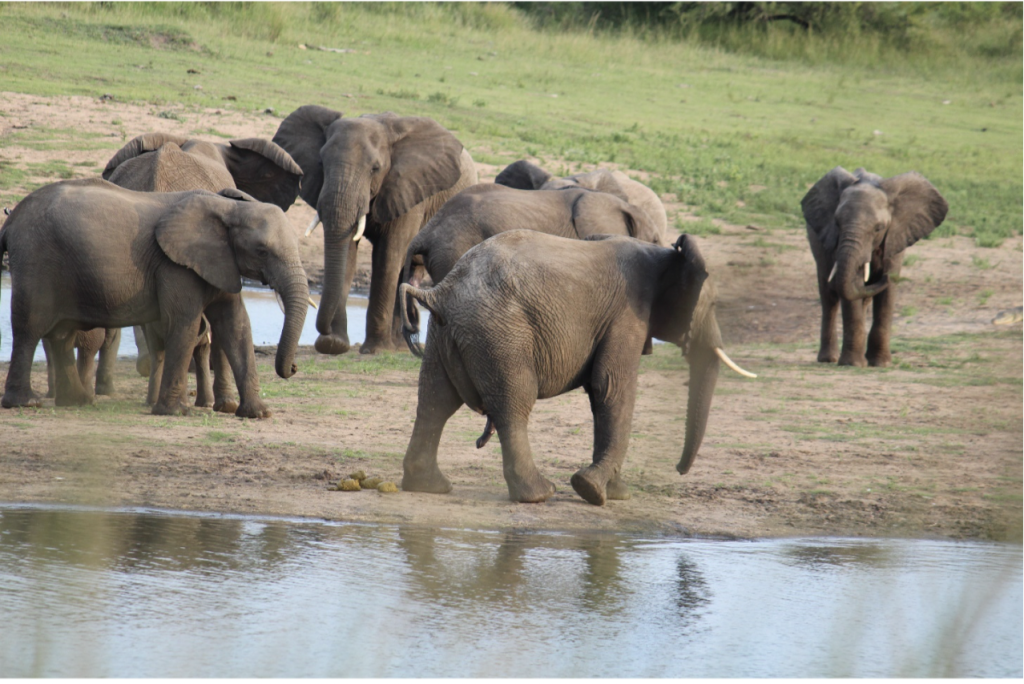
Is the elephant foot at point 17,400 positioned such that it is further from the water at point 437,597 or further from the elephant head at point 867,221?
the elephant head at point 867,221

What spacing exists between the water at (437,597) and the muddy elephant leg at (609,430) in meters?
0.41

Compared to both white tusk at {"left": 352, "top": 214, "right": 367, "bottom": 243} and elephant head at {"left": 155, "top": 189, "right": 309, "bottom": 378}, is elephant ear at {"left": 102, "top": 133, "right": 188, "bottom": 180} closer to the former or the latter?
white tusk at {"left": 352, "top": 214, "right": 367, "bottom": 243}

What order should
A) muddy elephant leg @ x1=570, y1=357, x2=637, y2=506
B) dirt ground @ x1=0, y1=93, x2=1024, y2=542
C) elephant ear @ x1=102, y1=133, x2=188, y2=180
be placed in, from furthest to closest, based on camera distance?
elephant ear @ x1=102, y1=133, x2=188, y2=180, muddy elephant leg @ x1=570, y1=357, x2=637, y2=506, dirt ground @ x1=0, y1=93, x2=1024, y2=542

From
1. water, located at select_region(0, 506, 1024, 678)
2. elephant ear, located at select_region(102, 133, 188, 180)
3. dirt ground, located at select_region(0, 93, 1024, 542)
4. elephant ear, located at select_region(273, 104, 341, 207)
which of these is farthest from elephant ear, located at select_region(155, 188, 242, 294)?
elephant ear, located at select_region(273, 104, 341, 207)

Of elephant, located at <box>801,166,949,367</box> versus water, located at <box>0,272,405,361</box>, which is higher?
elephant, located at <box>801,166,949,367</box>

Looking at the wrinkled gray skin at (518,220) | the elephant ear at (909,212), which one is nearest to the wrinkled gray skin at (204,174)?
the wrinkled gray skin at (518,220)

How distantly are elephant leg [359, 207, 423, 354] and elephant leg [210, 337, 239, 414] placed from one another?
2.74 meters

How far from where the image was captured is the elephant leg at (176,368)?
709cm

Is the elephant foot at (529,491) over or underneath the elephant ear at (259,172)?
underneath

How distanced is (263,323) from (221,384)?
159 inches

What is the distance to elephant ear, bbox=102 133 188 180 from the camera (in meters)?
9.41

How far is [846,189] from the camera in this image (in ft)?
34.4

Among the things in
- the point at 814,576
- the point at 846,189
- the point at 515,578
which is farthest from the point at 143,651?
the point at 846,189

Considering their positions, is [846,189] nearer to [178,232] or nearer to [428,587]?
[178,232]
